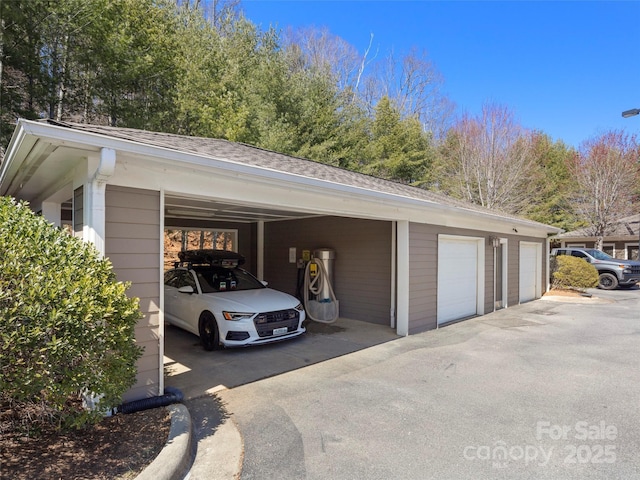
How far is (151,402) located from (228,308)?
95.0 inches

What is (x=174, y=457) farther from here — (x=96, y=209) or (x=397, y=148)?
(x=397, y=148)

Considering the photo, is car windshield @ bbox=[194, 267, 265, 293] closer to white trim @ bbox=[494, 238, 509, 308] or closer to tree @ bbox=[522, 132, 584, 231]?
white trim @ bbox=[494, 238, 509, 308]

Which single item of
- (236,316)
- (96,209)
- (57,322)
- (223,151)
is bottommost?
(236,316)

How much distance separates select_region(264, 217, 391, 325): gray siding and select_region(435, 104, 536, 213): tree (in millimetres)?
13436

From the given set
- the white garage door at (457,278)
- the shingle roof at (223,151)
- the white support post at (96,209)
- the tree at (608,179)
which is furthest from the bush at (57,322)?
the tree at (608,179)

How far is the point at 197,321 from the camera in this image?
21.4ft

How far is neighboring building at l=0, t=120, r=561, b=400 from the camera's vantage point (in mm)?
3586

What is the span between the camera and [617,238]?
67.9ft

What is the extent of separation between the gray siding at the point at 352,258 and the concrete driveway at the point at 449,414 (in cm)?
178

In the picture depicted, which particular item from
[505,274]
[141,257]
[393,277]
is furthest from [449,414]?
[505,274]

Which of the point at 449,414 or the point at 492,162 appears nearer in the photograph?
the point at 449,414

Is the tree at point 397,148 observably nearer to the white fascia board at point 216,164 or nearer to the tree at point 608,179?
the tree at point 608,179

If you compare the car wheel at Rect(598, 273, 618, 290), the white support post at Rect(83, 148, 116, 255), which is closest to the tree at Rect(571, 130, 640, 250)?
the car wheel at Rect(598, 273, 618, 290)

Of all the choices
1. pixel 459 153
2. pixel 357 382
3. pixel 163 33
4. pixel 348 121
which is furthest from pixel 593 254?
pixel 163 33
